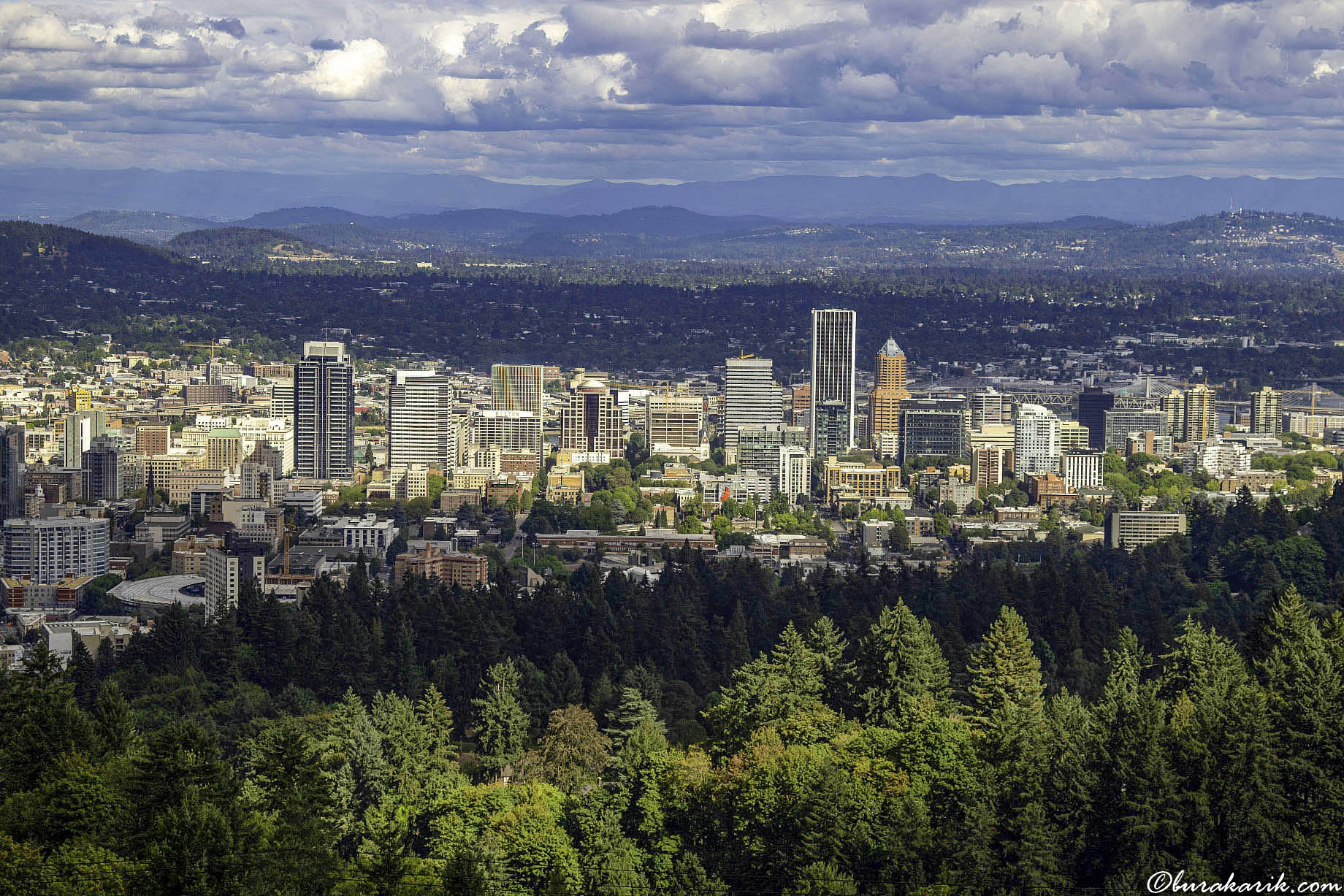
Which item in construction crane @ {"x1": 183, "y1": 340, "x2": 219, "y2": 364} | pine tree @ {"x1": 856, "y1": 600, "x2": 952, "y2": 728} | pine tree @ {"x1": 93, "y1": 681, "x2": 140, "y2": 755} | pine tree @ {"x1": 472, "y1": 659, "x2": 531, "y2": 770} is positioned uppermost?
construction crane @ {"x1": 183, "y1": 340, "x2": 219, "y2": 364}

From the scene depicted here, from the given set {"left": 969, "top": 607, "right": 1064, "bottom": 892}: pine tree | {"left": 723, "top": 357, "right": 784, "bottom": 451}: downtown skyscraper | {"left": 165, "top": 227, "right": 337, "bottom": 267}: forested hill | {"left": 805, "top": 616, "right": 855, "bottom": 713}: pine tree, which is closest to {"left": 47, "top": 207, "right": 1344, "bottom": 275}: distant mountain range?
{"left": 165, "top": 227, "right": 337, "bottom": 267}: forested hill

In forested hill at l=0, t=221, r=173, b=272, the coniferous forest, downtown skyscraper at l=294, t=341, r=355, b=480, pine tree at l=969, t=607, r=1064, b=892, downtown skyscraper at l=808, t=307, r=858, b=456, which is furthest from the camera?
forested hill at l=0, t=221, r=173, b=272

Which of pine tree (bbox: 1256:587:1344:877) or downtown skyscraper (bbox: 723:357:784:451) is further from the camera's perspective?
downtown skyscraper (bbox: 723:357:784:451)

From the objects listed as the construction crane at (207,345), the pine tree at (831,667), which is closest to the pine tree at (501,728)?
the pine tree at (831,667)

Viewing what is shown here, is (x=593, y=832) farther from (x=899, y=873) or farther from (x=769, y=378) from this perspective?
(x=769, y=378)

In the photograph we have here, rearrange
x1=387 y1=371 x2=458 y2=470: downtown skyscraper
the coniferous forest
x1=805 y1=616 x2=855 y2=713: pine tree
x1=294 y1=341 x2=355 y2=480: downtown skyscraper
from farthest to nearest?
x1=294 y1=341 x2=355 y2=480: downtown skyscraper
x1=387 y1=371 x2=458 y2=470: downtown skyscraper
x1=805 y1=616 x2=855 y2=713: pine tree
the coniferous forest

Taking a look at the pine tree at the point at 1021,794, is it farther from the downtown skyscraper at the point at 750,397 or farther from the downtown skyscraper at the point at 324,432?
the downtown skyscraper at the point at 750,397

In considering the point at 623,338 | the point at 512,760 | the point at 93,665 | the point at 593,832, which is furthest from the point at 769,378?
the point at 593,832

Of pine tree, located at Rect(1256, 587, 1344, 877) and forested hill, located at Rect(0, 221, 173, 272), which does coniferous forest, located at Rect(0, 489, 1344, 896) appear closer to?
pine tree, located at Rect(1256, 587, 1344, 877)

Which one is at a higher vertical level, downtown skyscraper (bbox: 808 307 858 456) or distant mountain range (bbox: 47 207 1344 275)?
distant mountain range (bbox: 47 207 1344 275)
